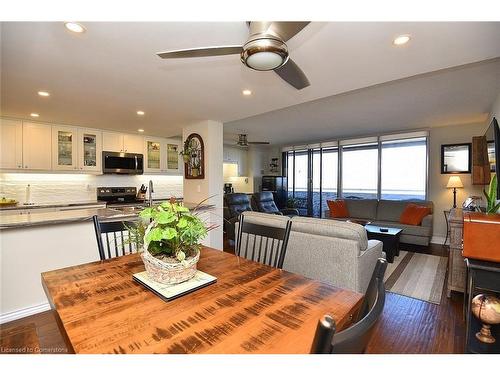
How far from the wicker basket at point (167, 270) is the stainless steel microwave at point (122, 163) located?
4099 millimetres

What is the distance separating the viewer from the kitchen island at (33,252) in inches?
80.4

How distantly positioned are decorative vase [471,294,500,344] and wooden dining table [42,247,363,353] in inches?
44.9

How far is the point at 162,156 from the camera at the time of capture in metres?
5.41

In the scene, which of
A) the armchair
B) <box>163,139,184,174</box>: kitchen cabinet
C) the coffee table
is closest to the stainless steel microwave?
<box>163,139,184,174</box>: kitchen cabinet

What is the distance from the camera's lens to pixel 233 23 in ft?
A: 4.83

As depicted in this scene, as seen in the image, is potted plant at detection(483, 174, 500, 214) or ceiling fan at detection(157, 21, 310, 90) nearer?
ceiling fan at detection(157, 21, 310, 90)

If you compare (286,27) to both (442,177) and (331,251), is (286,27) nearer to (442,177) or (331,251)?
(331,251)

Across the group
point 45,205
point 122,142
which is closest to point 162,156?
point 122,142

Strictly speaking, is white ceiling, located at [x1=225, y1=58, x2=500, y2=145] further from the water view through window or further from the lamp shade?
the lamp shade

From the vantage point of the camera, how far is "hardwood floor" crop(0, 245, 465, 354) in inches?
70.4

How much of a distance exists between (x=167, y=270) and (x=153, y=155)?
4638mm

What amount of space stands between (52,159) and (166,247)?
413cm
